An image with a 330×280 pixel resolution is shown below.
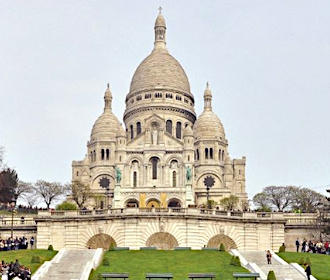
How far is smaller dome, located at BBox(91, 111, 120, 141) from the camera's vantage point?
120 meters

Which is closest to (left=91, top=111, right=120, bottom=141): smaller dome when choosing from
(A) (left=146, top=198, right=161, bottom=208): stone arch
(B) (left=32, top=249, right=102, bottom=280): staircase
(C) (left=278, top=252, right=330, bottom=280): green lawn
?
(A) (left=146, top=198, right=161, bottom=208): stone arch

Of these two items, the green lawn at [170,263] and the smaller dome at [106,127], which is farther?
the smaller dome at [106,127]

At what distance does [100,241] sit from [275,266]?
1803 cm

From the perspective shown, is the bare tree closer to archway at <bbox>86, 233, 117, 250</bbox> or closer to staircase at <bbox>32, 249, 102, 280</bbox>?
archway at <bbox>86, 233, 117, 250</bbox>

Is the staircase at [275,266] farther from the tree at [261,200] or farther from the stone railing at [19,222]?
the tree at [261,200]

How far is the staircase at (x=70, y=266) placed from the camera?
4009cm

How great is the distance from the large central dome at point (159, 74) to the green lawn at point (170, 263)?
75.4m

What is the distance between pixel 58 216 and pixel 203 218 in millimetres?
11767

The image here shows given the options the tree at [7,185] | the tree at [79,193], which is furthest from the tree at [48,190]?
the tree at [7,185]

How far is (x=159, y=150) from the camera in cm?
10806

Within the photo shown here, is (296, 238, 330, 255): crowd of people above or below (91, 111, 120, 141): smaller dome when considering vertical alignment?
below

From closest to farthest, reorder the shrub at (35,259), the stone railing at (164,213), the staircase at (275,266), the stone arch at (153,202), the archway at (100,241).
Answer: the staircase at (275,266), the shrub at (35,259), the stone railing at (164,213), the archway at (100,241), the stone arch at (153,202)

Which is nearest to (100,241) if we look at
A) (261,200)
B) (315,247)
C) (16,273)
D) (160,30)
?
(315,247)

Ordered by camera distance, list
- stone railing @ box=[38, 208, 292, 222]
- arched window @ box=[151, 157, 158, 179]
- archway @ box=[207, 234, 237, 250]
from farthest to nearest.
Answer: arched window @ box=[151, 157, 158, 179]
archway @ box=[207, 234, 237, 250]
stone railing @ box=[38, 208, 292, 222]
